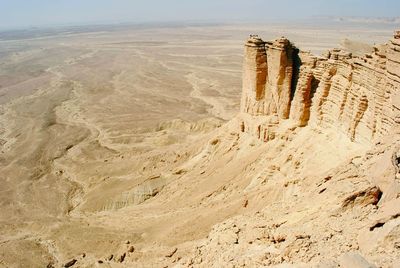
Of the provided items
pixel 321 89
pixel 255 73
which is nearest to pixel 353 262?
pixel 321 89

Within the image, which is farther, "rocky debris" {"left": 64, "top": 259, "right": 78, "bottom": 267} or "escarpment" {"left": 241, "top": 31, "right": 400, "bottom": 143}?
"rocky debris" {"left": 64, "top": 259, "right": 78, "bottom": 267}

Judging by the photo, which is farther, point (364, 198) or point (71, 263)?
point (71, 263)

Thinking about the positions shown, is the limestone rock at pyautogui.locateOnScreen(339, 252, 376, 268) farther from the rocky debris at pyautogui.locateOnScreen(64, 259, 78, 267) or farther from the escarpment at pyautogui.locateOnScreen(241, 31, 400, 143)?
the rocky debris at pyautogui.locateOnScreen(64, 259, 78, 267)

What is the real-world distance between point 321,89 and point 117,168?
16548 mm

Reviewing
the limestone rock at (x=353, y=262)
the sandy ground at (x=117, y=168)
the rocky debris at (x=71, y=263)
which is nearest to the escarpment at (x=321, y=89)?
the sandy ground at (x=117, y=168)

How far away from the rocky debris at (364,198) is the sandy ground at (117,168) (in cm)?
558

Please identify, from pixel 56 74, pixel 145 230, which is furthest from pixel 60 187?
pixel 56 74

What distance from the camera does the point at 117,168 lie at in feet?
102

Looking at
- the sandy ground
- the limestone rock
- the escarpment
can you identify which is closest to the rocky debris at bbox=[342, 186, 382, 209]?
the limestone rock

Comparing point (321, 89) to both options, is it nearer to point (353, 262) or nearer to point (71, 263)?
point (353, 262)

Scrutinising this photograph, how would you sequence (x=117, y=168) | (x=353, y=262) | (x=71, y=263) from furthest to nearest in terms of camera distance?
(x=117, y=168) → (x=71, y=263) → (x=353, y=262)

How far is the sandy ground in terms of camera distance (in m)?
20.4

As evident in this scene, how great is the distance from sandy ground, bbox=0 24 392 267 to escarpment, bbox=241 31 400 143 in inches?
47.3

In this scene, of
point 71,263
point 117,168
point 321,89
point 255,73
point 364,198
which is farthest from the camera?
point 117,168
